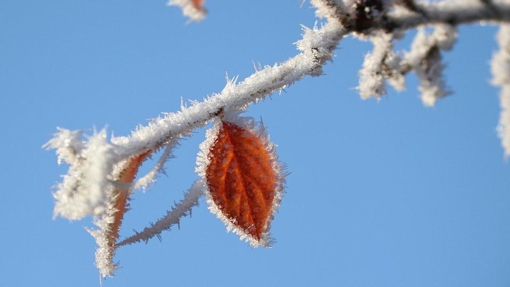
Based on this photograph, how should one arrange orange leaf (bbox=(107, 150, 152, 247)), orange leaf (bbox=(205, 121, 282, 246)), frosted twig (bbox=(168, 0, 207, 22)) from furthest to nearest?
orange leaf (bbox=(205, 121, 282, 246)) → orange leaf (bbox=(107, 150, 152, 247)) → frosted twig (bbox=(168, 0, 207, 22))

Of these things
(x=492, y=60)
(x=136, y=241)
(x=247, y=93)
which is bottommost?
(x=136, y=241)

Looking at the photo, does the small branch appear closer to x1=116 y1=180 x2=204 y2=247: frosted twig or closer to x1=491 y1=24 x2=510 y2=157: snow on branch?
x1=491 y1=24 x2=510 y2=157: snow on branch

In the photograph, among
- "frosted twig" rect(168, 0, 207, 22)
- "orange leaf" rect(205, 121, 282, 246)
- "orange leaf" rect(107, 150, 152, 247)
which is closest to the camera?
"frosted twig" rect(168, 0, 207, 22)

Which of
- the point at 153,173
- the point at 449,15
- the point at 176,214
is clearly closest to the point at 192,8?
the point at 449,15

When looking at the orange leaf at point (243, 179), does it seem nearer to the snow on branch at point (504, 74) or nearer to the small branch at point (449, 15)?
Result: the small branch at point (449, 15)

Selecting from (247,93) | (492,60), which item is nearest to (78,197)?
(247,93)

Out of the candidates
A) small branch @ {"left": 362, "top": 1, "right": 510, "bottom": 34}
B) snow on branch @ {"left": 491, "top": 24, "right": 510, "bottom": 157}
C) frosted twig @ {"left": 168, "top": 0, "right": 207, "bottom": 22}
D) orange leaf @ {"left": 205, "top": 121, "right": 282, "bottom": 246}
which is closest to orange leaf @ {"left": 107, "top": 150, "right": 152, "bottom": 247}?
orange leaf @ {"left": 205, "top": 121, "right": 282, "bottom": 246}

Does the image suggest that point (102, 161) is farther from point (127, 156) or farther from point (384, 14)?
point (384, 14)

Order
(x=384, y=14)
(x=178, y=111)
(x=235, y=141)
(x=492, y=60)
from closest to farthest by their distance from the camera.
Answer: (x=492, y=60), (x=384, y=14), (x=178, y=111), (x=235, y=141)
